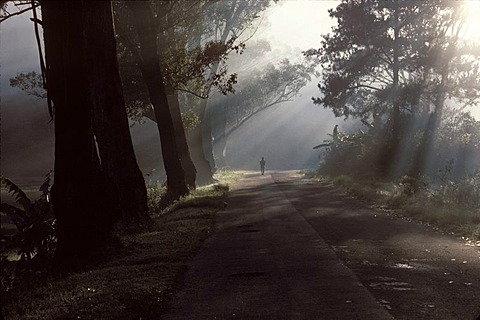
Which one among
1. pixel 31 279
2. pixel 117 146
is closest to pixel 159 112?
pixel 117 146

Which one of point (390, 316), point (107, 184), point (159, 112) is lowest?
point (390, 316)

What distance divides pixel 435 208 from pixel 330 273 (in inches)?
420

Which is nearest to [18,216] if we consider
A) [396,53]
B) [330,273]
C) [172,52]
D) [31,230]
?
[31,230]

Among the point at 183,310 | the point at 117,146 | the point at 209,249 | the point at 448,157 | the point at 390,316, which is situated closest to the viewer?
the point at 390,316

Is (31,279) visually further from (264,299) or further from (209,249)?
(264,299)

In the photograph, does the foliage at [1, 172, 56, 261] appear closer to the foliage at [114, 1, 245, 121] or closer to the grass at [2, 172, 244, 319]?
the grass at [2, 172, 244, 319]

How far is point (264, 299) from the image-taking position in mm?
8797

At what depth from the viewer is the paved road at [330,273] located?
26.9 ft

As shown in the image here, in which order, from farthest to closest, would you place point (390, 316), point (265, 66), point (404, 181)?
point (265, 66)
point (404, 181)
point (390, 316)

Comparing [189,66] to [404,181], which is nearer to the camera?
[189,66]

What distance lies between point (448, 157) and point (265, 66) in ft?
153

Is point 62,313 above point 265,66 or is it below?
below

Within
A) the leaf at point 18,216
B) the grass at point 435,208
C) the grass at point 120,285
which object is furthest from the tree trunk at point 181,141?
the leaf at point 18,216

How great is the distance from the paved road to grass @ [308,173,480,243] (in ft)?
2.56
